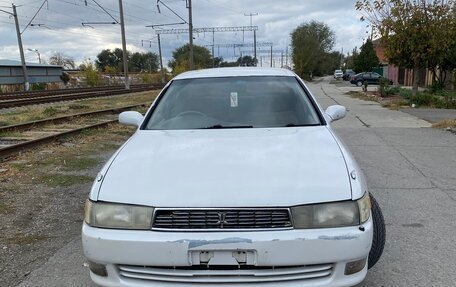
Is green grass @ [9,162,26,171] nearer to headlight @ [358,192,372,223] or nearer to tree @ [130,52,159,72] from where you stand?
headlight @ [358,192,372,223]

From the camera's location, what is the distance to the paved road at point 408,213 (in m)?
3.43

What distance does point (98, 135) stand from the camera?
1108cm

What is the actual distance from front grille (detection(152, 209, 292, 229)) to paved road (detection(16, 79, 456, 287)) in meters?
0.82

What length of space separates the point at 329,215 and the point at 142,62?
12101cm

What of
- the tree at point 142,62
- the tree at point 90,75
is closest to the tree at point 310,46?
the tree at point 90,75

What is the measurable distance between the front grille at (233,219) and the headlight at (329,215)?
69 millimetres

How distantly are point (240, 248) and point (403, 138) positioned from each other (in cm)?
902

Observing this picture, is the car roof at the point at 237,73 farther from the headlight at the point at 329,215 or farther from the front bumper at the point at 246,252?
the front bumper at the point at 246,252

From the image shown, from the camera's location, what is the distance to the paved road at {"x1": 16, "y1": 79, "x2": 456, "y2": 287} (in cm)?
343

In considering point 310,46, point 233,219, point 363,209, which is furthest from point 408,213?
point 310,46

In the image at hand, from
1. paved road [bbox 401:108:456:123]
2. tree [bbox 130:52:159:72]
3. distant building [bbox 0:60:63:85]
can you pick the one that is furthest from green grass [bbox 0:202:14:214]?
tree [bbox 130:52:159:72]

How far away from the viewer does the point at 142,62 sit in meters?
119

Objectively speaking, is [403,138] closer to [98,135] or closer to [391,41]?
[98,135]

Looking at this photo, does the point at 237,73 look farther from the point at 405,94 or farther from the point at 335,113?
the point at 405,94
